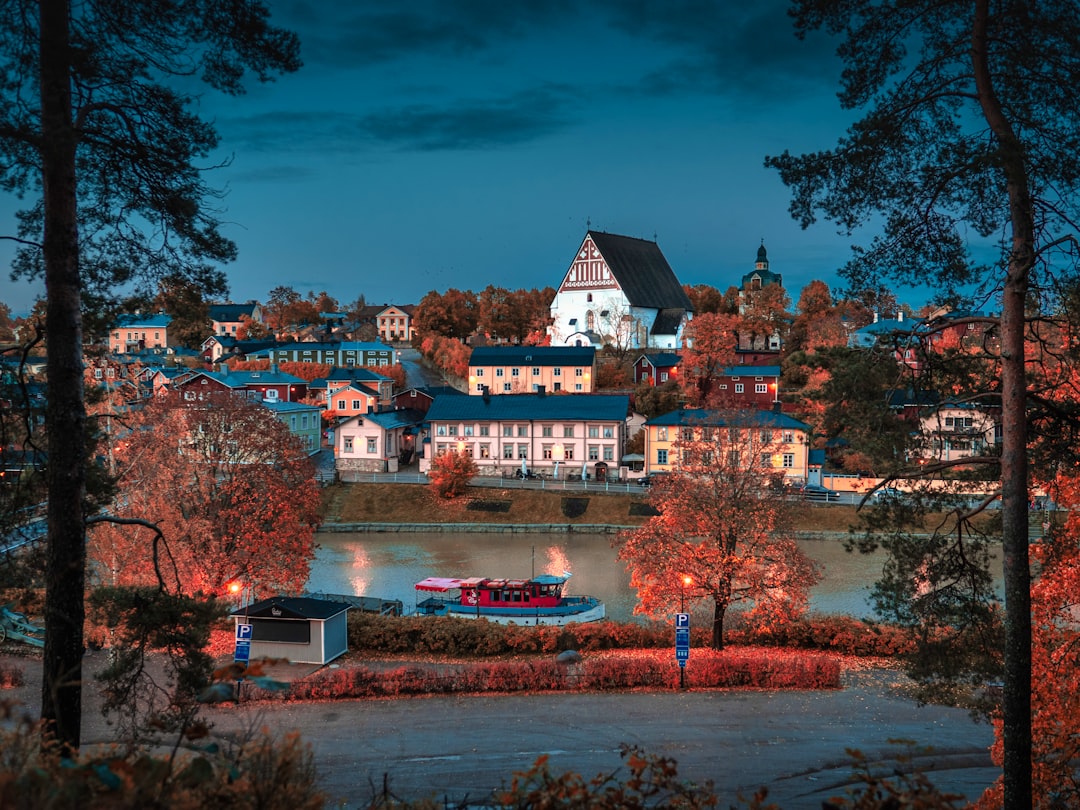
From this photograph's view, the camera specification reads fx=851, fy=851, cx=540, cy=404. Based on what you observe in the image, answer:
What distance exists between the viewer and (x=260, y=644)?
16.5 metres

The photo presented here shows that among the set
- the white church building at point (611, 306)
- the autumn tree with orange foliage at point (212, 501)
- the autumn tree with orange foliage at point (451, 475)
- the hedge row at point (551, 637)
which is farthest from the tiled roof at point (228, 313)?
the hedge row at point (551, 637)

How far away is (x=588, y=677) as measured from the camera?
14.8 m

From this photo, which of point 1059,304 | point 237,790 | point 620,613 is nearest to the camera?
point 237,790

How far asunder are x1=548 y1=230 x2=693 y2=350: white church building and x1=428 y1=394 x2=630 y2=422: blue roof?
21977 mm

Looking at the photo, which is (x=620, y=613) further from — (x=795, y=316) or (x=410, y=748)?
(x=795, y=316)

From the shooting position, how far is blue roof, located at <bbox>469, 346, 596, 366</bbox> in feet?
183

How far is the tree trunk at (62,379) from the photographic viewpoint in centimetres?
604

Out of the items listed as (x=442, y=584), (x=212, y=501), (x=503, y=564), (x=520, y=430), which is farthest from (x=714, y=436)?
(x=212, y=501)

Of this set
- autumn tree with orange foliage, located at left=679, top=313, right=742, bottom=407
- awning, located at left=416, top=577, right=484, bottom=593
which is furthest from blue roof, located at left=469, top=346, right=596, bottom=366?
awning, located at left=416, top=577, right=484, bottom=593

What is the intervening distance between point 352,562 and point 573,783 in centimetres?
2732

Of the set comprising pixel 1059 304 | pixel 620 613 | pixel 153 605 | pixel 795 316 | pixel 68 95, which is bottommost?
pixel 620 613

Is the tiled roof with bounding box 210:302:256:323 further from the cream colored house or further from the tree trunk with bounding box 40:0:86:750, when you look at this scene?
the tree trunk with bounding box 40:0:86:750

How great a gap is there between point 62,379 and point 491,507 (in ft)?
107

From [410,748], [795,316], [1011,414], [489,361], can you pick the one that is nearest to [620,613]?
[410,748]
